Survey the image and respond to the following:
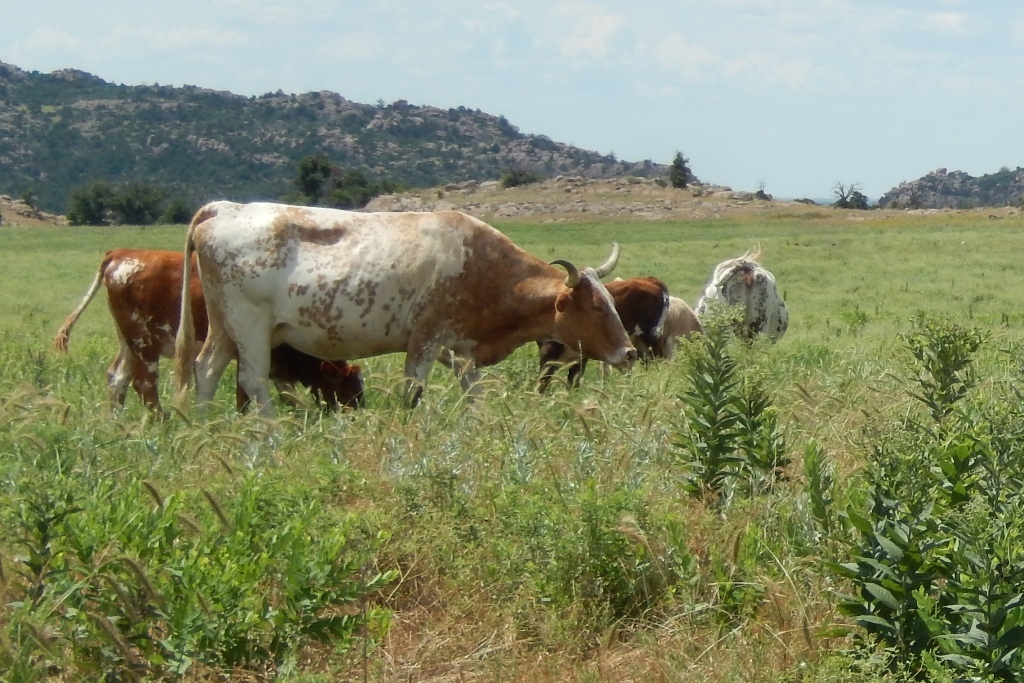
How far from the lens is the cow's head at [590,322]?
10555mm

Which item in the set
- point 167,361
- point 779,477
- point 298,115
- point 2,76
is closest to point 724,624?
point 779,477

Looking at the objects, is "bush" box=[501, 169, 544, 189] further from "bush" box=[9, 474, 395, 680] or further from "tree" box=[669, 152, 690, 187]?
"bush" box=[9, 474, 395, 680]

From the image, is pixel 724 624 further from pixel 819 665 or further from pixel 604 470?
pixel 604 470

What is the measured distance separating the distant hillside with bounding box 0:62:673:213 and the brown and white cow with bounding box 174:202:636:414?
279ft

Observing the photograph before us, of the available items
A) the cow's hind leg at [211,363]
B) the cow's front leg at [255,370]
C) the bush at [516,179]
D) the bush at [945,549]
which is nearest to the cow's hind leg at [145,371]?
the cow's hind leg at [211,363]

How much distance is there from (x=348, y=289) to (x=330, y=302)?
160 millimetres

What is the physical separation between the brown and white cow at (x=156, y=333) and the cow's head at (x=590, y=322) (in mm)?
1725

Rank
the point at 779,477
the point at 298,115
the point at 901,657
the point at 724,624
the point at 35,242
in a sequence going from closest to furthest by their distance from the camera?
the point at 901,657
the point at 724,624
the point at 779,477
the point at 35,242
the point at 298,115

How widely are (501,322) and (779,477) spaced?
467 cm

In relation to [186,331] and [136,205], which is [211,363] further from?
[136,205]

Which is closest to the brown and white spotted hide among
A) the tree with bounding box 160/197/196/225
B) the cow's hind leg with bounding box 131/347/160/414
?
the cow's hind leg with bounding box 131/347/160/414

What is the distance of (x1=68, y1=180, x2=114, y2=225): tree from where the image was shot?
229ft

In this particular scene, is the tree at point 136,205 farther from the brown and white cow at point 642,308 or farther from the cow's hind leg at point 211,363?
the cow's hind leg at point 211,363

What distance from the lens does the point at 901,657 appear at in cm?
416
